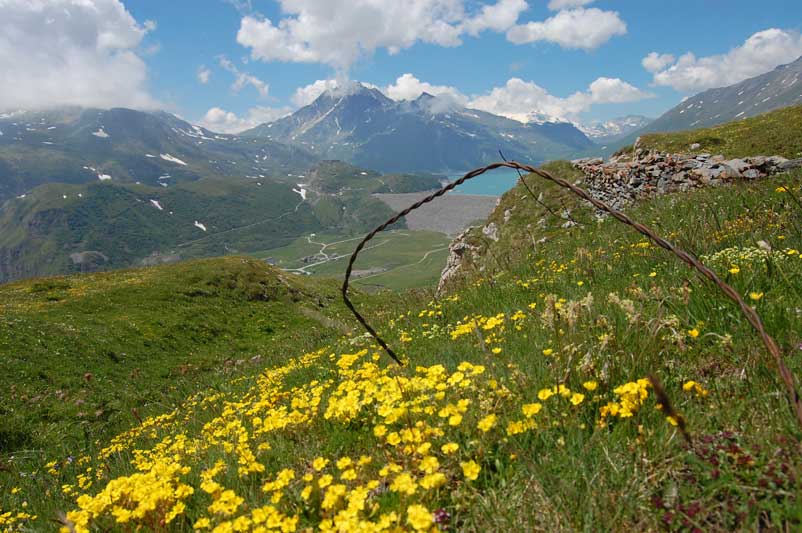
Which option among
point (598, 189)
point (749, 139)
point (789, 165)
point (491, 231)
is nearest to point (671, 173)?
point (598, 189)

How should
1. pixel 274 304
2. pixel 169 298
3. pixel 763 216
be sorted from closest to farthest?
pixel 763 216 < pixel 169 298 < pixel 274 304

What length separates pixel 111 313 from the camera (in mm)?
39781

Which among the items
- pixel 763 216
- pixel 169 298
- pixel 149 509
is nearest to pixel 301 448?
pixel 149 509

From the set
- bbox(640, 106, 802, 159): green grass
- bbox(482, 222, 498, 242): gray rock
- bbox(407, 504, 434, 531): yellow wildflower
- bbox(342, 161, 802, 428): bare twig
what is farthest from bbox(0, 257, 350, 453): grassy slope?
bbox(640, 106, 802, 159): green grass

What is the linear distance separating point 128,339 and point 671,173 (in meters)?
37.6

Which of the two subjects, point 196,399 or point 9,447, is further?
point 9,447

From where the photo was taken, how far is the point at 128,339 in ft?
111

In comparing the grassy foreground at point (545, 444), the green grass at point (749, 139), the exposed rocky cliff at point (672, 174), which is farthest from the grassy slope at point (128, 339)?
the green grass at point (749, 139)

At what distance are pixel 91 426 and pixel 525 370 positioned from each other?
2257 cm

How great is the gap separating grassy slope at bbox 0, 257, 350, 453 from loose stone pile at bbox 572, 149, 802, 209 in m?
15.7

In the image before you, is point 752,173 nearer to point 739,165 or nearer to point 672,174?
point 739,165

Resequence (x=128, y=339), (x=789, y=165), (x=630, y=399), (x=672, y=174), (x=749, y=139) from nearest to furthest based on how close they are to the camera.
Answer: (x=630, y=399) → (x=789, y=165) → (x=672, y=174) → (x=128, y=339) → (x=749, y=139)

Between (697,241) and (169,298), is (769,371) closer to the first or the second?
(697,241)

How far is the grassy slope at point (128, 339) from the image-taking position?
19.7m
